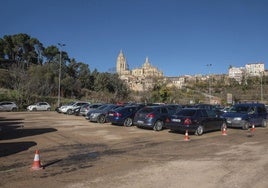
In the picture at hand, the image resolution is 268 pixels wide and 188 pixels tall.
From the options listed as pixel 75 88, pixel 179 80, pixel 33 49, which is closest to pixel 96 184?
pixel 75 88

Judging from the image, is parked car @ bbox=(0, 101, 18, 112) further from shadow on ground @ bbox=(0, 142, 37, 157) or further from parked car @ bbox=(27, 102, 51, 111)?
shadow on ground @ bbox=(0, 142, 37, 157)

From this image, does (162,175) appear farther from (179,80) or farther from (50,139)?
(179,80)

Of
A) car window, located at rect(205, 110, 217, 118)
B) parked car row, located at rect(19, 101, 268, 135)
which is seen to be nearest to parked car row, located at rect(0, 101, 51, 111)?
parked car row, located at rect(19, 101, 268, 135)

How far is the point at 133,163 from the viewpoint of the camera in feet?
31.6

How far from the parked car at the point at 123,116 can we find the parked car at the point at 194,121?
3.97m

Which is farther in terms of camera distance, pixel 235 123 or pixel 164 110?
pixel 235 123

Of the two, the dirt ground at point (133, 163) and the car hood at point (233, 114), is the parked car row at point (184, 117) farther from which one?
the dirt ground at point (133, 163)

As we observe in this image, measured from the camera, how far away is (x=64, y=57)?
94.1 m

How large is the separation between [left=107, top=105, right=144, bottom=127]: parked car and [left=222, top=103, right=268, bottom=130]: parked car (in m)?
6.55

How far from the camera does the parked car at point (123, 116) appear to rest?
21.5 m

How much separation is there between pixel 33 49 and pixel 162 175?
89421 millimetres

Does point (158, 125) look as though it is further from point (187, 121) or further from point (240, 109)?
point (240, 109)

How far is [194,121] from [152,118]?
119 inches

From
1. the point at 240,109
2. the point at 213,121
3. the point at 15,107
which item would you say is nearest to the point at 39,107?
the point at 15,107
